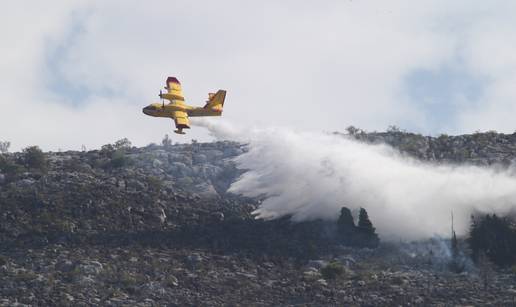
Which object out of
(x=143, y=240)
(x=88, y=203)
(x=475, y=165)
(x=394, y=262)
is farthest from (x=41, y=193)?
(x=475, y=165)

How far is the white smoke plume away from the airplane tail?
8.05m

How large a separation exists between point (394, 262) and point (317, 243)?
817cm

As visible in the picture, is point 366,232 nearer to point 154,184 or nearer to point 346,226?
point 346,226

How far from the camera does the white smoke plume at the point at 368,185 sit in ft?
397

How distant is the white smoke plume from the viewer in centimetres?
12100

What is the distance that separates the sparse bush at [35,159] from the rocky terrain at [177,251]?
0.21 metres

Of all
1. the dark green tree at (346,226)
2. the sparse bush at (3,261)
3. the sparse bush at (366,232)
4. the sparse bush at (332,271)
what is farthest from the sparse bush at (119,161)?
the sparse bush at (332,271)

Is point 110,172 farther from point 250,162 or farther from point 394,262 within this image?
point 394,262

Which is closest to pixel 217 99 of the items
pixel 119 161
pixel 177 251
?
pixel 119 161

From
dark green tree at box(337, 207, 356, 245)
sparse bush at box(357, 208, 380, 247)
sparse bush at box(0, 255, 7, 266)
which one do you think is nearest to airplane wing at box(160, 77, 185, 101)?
dark green tree at box(337, 207, 356, 245)

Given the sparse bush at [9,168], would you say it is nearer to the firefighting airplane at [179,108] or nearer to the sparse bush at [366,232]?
the firefighting airplane at [179,108]

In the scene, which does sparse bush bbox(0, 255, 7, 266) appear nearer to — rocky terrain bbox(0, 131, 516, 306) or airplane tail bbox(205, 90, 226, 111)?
rocky terrain bbox(0, 131, 516, 306)

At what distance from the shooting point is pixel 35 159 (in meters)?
129

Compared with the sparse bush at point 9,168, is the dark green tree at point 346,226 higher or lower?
lower
